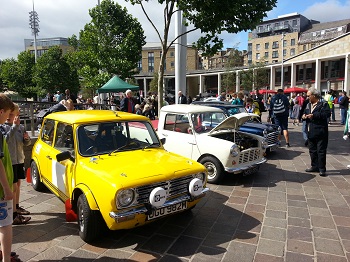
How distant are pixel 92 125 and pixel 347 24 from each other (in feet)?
302

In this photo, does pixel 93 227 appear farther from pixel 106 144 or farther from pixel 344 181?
pixel 344 181

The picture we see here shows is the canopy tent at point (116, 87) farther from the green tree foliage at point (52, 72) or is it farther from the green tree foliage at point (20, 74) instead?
the green tree foliage at point (20, 74)

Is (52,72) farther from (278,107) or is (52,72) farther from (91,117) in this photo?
(91,117)

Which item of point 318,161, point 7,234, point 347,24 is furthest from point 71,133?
point 347,24

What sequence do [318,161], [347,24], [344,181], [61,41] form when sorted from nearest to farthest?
[344,181]
[318,161]
[347,24]
[61,41]

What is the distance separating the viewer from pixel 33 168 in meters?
5.77

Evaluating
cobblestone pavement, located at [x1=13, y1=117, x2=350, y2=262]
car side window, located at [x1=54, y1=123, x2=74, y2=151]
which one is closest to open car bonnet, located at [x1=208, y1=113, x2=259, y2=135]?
cobblestone pavement, located at [x1=13, y1=117, x2=350, y2=262]

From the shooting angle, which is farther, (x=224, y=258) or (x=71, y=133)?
(x=71, y=133)

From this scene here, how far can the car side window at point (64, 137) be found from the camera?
4366 millimetres

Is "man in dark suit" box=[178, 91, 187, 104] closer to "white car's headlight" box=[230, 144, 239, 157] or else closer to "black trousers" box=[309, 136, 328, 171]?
"black trousers" box=[309, 136, 328, 171]

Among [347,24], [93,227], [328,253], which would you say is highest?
[347,24]

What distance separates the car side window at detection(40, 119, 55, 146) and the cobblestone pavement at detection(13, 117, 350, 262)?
1.13 metres

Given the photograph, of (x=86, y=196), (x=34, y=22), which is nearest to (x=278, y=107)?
(x=86, y=196)

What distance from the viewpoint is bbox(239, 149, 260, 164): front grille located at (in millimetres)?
6286
